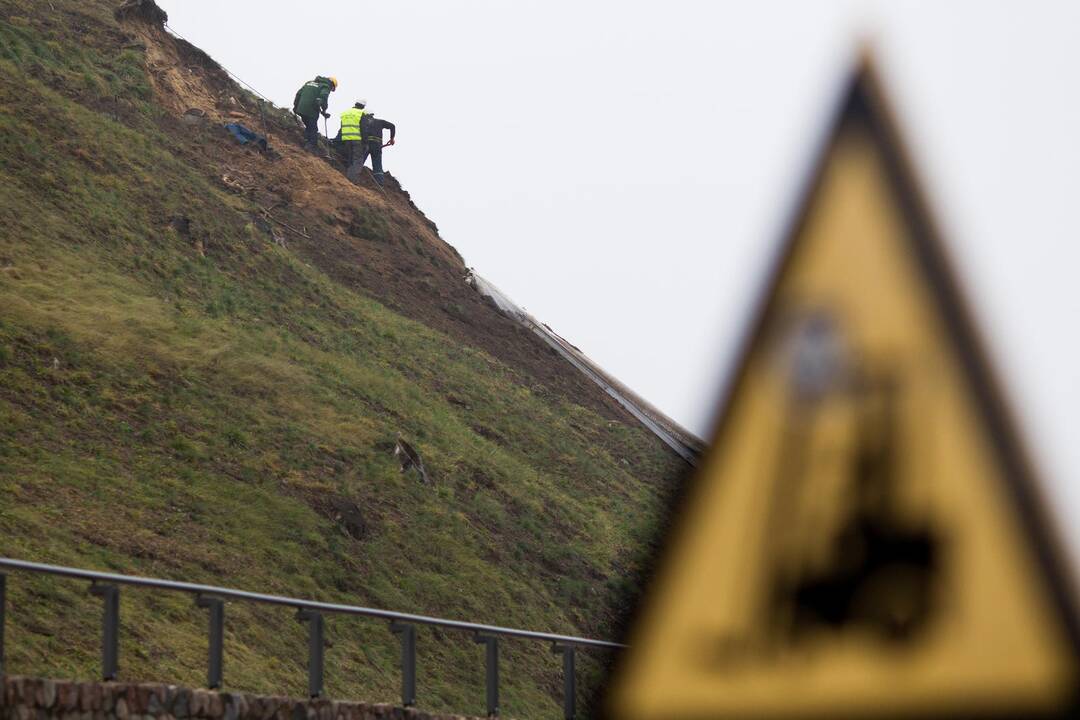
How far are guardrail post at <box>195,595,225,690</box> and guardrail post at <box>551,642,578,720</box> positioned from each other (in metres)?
3.65

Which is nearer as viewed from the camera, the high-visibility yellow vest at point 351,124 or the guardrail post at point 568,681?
the guardrail post at point 568,681

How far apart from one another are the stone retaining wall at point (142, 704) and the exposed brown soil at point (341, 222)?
28127 millimetres

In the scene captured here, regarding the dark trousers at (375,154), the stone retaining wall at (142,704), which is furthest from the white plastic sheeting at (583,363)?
the stone retaining wall at (142,704)

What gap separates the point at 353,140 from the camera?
48656 mm

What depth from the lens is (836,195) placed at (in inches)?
73.0

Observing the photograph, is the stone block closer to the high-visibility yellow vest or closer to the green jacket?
the high-visibility yellow vest

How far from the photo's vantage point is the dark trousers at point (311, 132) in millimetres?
48406

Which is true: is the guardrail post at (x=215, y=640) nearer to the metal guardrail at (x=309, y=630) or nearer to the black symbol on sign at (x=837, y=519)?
the metal guardrail at (x=309, y=630)

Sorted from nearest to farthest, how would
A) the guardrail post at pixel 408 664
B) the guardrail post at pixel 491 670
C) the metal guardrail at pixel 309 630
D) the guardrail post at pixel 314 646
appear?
the metal guardrail at pixel 309 630
the guardrail post at pixel 314 646
the guardrail post at pixel 408 664
the guardrail post at pixel 491 670

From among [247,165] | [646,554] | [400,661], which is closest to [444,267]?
[247,165]

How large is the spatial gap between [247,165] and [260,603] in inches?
1277

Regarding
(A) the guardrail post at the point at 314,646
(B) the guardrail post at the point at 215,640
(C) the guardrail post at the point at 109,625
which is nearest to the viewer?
(C) the guardrail post at the point at 109,625

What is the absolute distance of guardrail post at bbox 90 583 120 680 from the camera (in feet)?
38.5

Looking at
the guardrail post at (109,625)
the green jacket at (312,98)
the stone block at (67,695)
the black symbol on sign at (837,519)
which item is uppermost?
the green jacket at (312,98)
